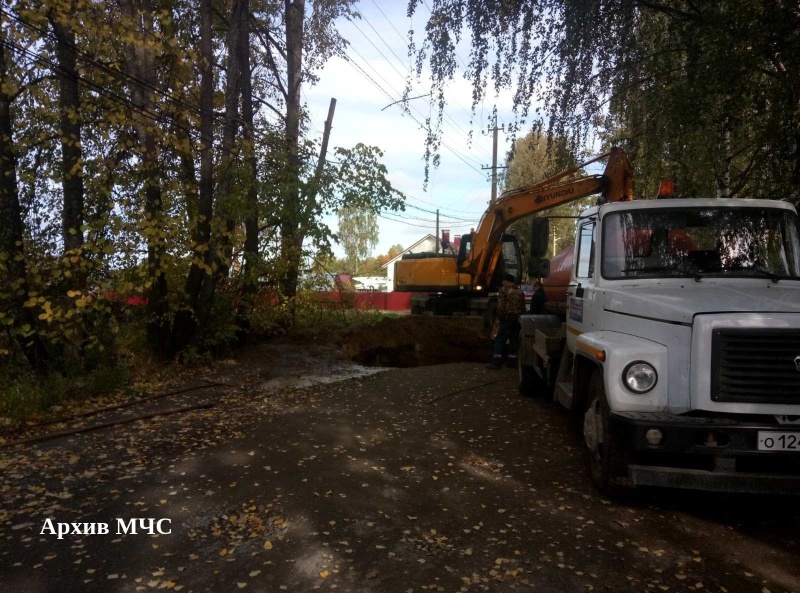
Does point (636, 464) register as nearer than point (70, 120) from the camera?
Yes

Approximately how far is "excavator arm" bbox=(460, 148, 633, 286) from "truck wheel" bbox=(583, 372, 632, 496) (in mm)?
3484

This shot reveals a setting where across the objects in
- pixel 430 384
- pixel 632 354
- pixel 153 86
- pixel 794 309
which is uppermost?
pixel 153 86

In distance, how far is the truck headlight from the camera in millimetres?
4670

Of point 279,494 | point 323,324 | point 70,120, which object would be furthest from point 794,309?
point 323,324

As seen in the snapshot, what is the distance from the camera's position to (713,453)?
4367 millimetres

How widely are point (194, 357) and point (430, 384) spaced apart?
4.58 m

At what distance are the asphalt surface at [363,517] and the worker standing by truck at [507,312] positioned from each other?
3.96 meters

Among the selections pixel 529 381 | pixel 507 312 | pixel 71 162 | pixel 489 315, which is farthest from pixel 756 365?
pixel 489 315

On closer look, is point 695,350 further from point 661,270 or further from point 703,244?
point 703,244

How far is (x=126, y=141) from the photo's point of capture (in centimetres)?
1009

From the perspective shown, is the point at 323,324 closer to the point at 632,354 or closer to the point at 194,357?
the point at 194,357

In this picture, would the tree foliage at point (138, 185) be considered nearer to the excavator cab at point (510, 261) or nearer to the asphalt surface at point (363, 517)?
the asphalt surface at point (363, 517)

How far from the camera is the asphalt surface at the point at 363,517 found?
390 centimetres

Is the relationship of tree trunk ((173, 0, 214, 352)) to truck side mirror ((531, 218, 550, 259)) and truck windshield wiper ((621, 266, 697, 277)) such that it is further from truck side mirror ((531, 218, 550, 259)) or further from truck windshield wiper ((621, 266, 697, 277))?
truck windshield wiper ((621, 266, 697, 277))
